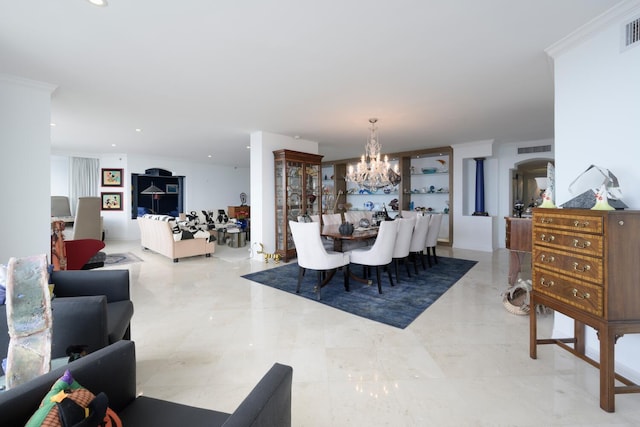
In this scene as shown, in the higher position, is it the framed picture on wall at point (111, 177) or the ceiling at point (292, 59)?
the ceiling at point (292, 59)

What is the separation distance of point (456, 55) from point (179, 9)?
228 centimetres

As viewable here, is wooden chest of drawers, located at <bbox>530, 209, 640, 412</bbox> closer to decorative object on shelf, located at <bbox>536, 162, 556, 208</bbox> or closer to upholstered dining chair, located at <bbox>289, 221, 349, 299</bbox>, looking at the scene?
A: decorative object on shelf, located at <bbox>536, 162, 556, 208</bbox>

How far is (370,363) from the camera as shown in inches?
83.7

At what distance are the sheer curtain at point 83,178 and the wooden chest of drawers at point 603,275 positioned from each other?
10244 mm

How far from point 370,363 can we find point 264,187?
13.4 feet

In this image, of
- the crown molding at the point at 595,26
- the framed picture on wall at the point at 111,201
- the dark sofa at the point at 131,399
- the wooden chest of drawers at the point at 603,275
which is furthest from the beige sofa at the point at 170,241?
the crown molding at the point at 595,26

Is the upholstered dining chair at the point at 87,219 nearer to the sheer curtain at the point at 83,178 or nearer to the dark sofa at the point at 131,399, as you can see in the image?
the sheer curtain at the point at 83,178

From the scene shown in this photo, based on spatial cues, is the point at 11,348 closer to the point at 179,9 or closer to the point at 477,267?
the point at 179,9

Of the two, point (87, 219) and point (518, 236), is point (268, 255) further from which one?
point (518, 236)

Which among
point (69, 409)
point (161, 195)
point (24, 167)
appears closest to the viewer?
point (69, 409)

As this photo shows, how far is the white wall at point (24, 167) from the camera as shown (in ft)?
9.50

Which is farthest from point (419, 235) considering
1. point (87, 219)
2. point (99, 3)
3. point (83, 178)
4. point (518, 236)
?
point (83, 178)

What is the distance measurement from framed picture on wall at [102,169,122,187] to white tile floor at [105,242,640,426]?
20.6 ft

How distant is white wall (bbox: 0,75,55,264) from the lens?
290cm
